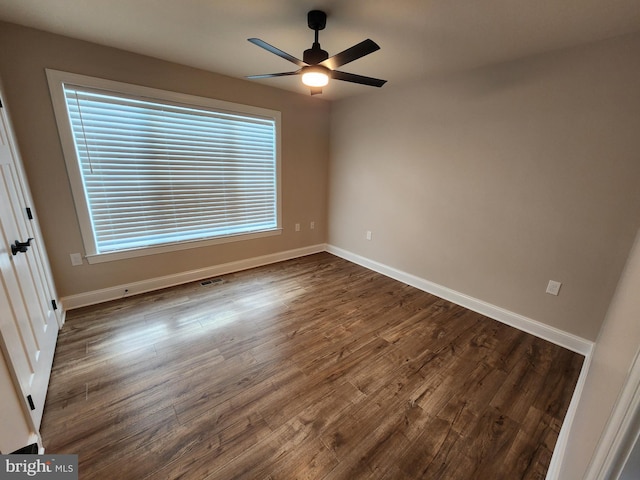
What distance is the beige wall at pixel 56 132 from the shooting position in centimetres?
207

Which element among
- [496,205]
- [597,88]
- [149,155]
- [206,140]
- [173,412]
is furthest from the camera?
[206,140]

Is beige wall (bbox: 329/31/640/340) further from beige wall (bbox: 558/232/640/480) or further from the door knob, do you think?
the door knob

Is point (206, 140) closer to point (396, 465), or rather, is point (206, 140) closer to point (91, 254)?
point (91, 254)

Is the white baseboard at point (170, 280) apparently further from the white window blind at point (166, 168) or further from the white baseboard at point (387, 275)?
the white window blind at point (166, 168)

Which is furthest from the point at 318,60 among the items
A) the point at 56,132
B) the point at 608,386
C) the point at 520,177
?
the point at 56,132

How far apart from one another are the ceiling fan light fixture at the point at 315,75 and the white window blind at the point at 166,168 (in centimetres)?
159

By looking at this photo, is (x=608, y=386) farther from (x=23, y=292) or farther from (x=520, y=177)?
(x=23, y=292)

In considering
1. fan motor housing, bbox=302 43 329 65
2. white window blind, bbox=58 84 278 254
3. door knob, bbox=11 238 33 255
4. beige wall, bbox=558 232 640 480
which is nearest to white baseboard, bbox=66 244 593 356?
white window blind, bbox=58 84 278 254

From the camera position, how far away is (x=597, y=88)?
1.91 meters

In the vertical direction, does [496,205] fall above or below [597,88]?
below

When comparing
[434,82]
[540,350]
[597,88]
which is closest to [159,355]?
[540,350]

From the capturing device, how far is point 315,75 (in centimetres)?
185

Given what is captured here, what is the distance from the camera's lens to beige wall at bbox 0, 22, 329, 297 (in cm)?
207

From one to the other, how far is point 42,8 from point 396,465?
3495mm
